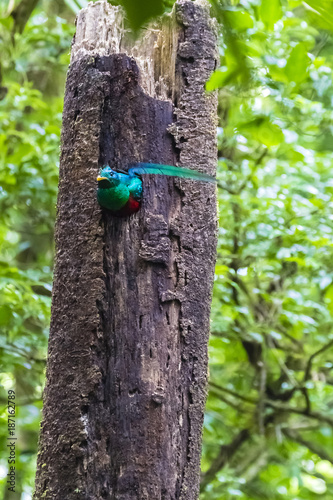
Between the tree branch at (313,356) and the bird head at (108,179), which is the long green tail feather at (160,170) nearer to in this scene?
the bird head at (108,179)

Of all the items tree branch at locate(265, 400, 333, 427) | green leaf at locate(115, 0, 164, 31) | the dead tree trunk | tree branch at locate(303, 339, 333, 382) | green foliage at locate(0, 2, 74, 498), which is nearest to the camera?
green leaf at locate(115, 0, 164, 31)

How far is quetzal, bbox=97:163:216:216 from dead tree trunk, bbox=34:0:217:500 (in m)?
0.03

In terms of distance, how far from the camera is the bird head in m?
1.42

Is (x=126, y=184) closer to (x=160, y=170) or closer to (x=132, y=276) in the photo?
(x=160, y=170)

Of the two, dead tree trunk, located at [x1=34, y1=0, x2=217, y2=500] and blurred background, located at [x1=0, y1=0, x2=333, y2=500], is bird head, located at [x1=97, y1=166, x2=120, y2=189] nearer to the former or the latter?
dead tree trunk, located at [x1=34, y1=0, x2=217, y2=500]

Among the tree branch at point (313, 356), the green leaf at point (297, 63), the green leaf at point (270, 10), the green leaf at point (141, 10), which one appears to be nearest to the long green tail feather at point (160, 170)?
the green leaf at point (297, 63)

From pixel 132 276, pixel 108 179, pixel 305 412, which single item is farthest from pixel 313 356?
pixel 108 179

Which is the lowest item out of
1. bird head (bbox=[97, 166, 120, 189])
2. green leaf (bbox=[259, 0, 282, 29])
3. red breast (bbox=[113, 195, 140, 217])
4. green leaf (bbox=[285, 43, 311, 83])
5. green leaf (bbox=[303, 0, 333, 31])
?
green leaf (bbox=[303, 0, 333, 31])

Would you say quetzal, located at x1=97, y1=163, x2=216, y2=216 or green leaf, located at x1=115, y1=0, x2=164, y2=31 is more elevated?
quetzal, located at x1=97, y1=163, x2=216, y2=216

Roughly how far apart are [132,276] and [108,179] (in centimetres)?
26

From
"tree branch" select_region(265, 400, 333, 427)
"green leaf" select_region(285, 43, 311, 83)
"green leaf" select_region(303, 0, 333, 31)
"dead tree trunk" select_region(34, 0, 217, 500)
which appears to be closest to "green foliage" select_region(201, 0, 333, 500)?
"tree branch" select_region(265, 400, 333, 427)

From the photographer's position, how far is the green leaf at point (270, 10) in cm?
82

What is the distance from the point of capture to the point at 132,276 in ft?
4.71

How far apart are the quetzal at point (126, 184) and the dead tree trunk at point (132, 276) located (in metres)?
0.03
